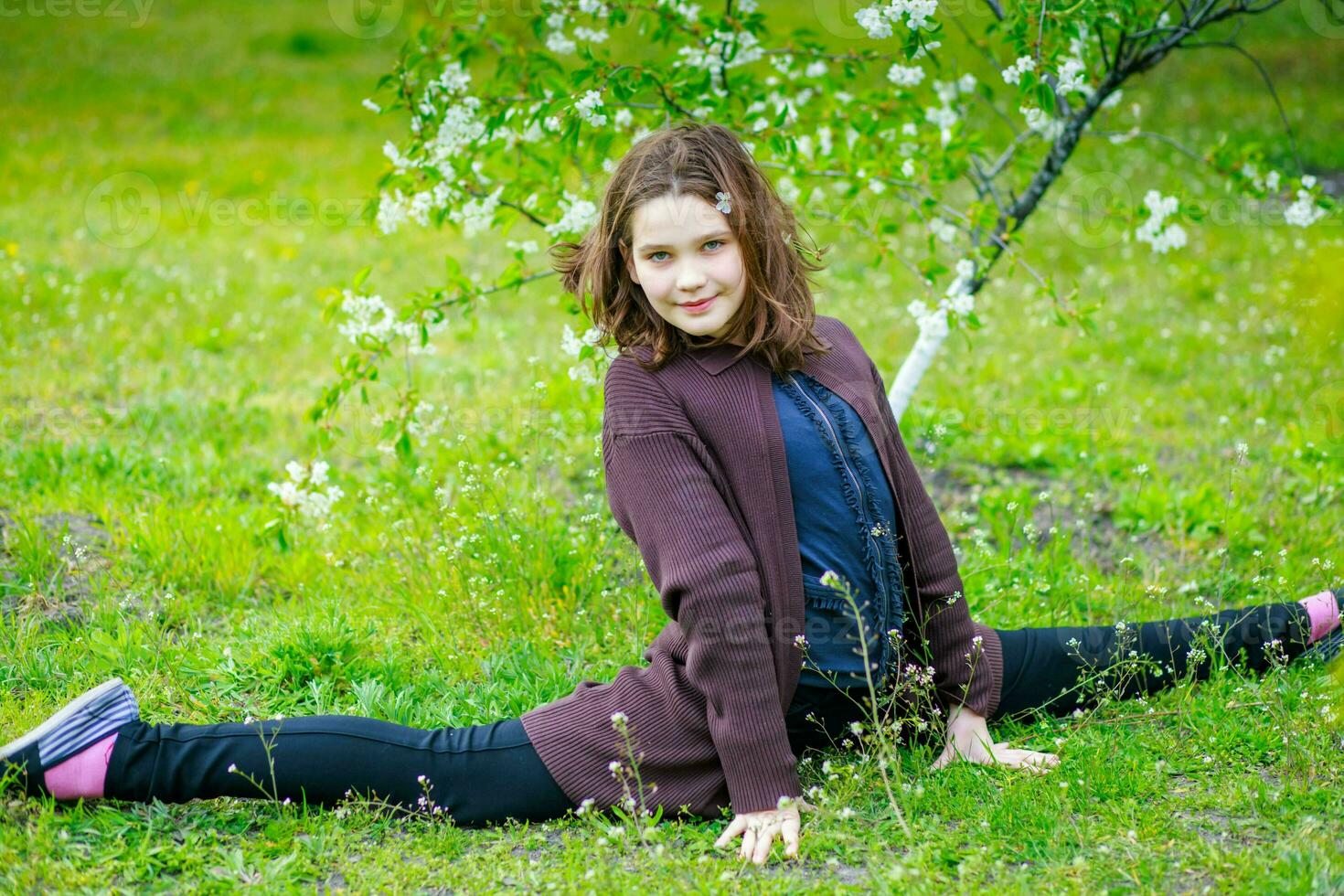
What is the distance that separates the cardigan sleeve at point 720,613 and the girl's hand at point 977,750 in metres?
0.51

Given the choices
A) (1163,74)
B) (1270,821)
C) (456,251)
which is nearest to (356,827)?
(1270,821)

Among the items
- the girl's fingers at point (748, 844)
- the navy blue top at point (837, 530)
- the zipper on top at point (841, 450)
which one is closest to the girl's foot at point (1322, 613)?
the navy blue top at point (837, 530)

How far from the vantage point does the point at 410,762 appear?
8.62ft

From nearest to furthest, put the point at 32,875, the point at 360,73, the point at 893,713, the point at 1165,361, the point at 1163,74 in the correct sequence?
the point at 32,875 < the point at 893,713 < the point at 1165,361 < the point at 1163,74 < the point at 360,73

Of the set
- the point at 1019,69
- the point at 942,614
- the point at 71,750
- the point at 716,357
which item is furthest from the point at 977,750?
the point at 71,750

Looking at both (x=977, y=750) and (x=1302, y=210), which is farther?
(x=1302, y=210)

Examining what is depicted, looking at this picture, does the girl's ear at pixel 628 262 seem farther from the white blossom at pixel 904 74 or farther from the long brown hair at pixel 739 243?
the white blossom at pixel 904 74

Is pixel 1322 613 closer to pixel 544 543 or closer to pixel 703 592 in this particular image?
pixel 703 592

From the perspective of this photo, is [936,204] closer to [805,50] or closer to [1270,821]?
[805,50]

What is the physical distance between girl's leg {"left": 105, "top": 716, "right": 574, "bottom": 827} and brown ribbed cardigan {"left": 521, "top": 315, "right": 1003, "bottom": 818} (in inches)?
3.6

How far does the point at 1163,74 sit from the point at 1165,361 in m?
7.90

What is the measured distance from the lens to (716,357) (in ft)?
8.80

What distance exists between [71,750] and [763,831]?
5.15ft

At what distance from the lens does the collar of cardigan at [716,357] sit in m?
2.66
